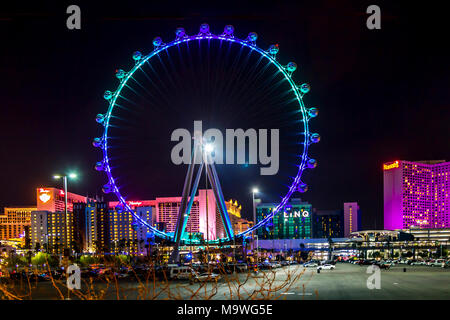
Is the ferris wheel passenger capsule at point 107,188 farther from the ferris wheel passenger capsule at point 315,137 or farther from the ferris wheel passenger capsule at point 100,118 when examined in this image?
the ferris wheel passenger capsule at point 315,137

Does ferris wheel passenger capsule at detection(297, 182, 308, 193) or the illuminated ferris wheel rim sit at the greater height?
the illuminated ferris wheel rim

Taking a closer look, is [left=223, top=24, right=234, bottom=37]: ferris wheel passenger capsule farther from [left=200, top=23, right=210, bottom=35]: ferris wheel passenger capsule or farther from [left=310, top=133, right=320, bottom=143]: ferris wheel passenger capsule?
[left=310, top=133, right=320, bottom=143]: ferris wheel passenger capsule

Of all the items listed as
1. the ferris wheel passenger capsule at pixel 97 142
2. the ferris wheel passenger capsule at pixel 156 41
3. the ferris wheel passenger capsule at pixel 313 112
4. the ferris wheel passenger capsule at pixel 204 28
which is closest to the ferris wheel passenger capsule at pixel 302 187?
the ferris wheel passenger capsule at pixel 313 112

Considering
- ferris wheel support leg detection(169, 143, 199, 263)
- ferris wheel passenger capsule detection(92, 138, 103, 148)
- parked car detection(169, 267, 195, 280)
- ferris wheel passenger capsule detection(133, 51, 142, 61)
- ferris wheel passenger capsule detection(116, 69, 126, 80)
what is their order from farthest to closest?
ferris wheel support leg detection(169, 143, 199, 263) → parked car detection(169, 267, 195, 280) → ferris wheel passenger capsule detection(92, 138, 103, 148) → ferris wheel passenger capsule detection(116, 69, 126, 80) → ferris wheel passenger capsule detection(133, 51, 142, 61)

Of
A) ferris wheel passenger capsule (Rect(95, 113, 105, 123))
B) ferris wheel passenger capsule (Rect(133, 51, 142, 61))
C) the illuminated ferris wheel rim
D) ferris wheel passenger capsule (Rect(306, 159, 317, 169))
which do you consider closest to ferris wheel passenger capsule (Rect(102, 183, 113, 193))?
the illuminated ferris wheel rim

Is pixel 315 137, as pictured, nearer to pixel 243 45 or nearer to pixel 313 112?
pixel 313 112

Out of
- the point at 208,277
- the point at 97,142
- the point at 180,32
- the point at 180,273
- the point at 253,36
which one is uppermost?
the point at 180,32

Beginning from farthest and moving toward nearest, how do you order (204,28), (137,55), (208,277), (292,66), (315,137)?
(315,137) → (137,55) → (292,66) → (204,28) → (208,277)

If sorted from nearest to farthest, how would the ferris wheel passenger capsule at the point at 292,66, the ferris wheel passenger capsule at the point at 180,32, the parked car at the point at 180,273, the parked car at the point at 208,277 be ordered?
the parked car at the point at 208,277 < the ferris wheel passenger capsule at the point at 180,32 < the ferris wheel passenger capsule at the point at 292,66 < the parked car at the point at 180,273

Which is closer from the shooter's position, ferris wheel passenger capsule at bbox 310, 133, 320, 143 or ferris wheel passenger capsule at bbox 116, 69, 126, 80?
ferris wheel passenger capsule at bbox 116, 69, 126, 80

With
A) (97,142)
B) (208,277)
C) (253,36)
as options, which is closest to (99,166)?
(97,142)

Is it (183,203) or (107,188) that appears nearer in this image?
(107,188)

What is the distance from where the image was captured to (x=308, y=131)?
151 ft
